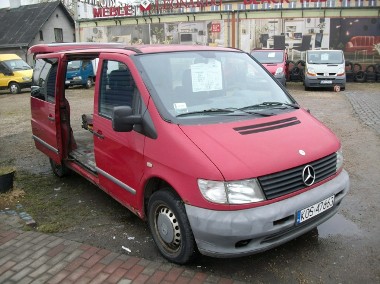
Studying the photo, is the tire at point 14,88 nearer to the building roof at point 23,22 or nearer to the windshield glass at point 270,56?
the building roof at point 23,22

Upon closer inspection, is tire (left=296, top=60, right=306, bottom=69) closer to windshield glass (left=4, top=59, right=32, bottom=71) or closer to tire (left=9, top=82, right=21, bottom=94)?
windshield glass (left=4, top=59, right=32, bottom=71)

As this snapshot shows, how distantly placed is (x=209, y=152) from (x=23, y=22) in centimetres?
3502

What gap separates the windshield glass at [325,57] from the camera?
17539 mm

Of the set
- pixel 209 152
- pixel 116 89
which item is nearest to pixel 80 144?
pixel 116 89

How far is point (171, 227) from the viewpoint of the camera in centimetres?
346

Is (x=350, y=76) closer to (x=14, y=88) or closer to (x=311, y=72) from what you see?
(x=311, y=72)

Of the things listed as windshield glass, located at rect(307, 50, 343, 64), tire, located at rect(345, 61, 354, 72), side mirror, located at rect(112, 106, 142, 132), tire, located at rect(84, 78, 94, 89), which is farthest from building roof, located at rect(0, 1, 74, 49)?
side mirror, located at rect(112, 106, 142, 132)

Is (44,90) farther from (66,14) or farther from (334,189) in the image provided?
(66,14)

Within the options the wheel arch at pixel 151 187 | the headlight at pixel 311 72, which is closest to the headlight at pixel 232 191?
the wheel arch at pixel 151 187

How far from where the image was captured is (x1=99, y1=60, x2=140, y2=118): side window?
3877mm

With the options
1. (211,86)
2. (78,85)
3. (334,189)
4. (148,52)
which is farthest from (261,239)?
(78,85)

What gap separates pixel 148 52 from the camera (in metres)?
3.99

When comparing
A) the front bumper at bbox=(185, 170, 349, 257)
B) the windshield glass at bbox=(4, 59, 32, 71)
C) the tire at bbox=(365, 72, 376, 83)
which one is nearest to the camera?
the front bumper at bbox=(185, 170, 349, 257)

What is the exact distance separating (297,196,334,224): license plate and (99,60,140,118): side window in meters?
1.77
